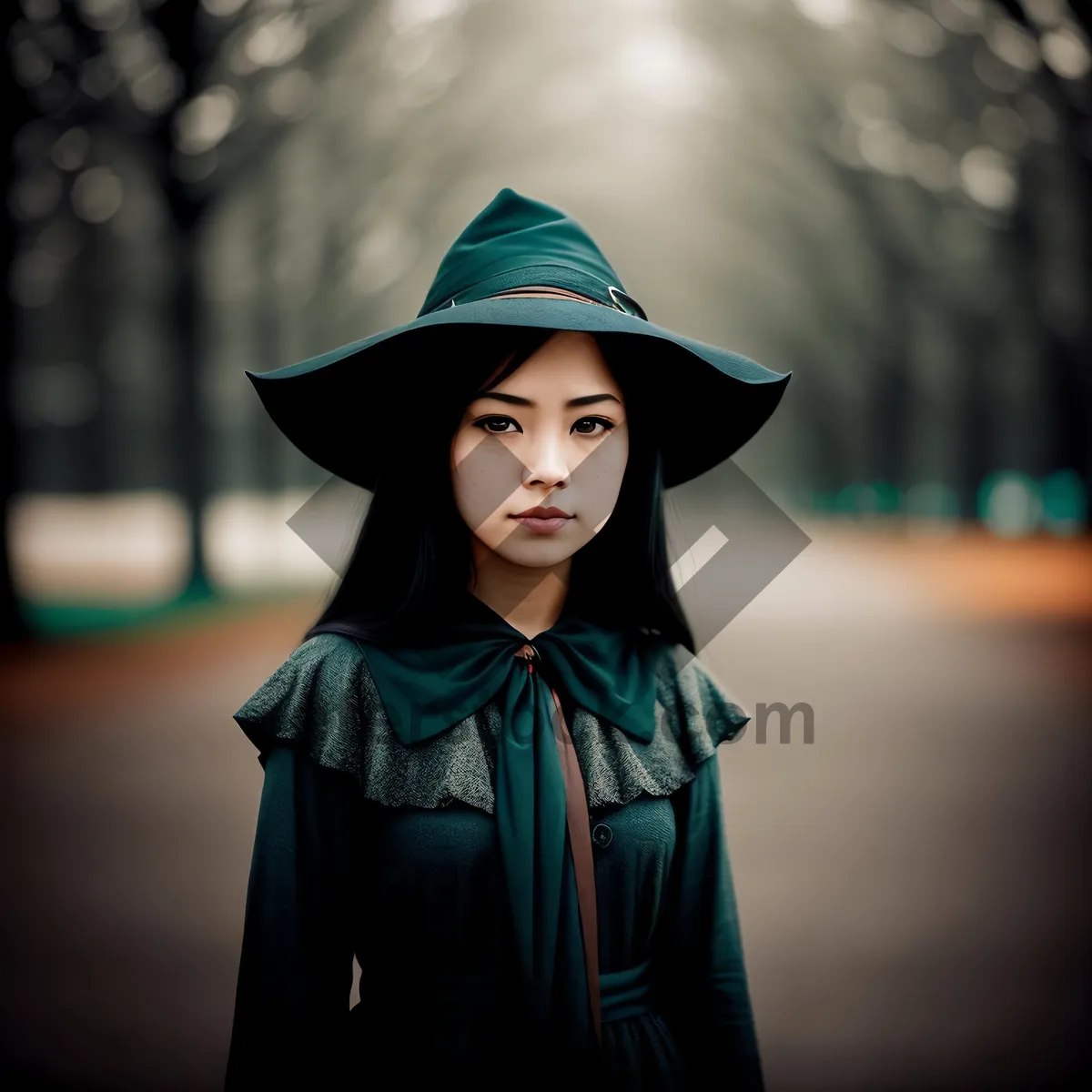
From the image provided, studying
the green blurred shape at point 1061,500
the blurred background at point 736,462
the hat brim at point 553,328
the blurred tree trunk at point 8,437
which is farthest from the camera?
the green blurred shape at point 1061,500

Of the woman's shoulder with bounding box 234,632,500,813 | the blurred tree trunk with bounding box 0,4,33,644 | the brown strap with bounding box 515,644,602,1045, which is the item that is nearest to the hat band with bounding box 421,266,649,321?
the woman's shoulder with bounding box 234,632,500,813

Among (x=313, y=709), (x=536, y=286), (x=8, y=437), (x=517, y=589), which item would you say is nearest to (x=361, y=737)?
(x=313, y=709)

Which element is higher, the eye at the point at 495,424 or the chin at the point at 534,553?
the eye at the point at 495,424

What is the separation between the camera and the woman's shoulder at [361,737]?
69.5 inches

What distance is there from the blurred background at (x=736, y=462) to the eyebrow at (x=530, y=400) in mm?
430

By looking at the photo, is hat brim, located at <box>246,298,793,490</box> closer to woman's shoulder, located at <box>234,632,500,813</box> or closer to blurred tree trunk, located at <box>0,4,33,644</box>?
woman's shoulder, located at <box>234,632,500,813</box>

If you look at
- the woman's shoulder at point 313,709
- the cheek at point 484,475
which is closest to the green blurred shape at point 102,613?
the woman's shoulder at point 313,709

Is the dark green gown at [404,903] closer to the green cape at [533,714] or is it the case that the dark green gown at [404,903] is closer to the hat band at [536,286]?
the green cape at [533,714]

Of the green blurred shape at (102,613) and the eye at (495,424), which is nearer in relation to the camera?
the eye at (495,424)

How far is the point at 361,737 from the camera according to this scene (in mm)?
1811

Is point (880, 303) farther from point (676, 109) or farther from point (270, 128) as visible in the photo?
point (270, 128)

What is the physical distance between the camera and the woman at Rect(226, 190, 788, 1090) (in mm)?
1752

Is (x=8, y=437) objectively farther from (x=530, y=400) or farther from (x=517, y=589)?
(x=530, y=400)

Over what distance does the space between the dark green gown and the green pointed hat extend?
0.39 meters
